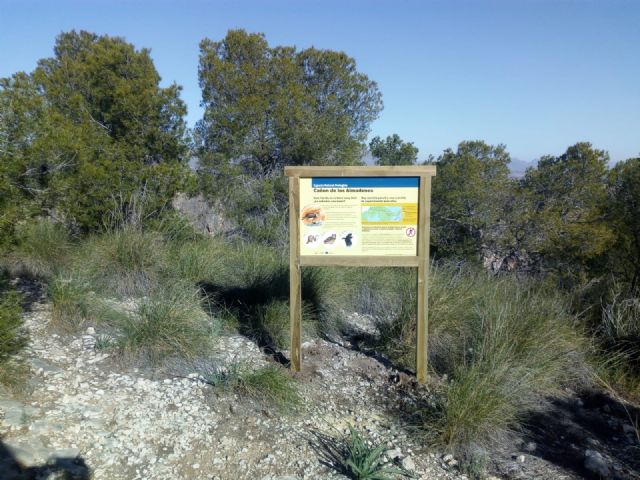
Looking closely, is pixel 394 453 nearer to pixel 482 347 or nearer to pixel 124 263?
pixel 482 347

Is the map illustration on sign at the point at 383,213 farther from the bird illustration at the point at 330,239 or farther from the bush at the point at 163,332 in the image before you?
the bush at the point at 163,332

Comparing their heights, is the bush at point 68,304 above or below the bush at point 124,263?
below

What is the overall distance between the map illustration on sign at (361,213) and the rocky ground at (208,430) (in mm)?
1252

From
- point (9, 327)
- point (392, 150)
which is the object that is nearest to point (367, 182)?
point (9, 327)

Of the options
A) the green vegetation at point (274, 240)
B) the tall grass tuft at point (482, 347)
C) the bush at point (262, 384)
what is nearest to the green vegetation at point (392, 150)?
the green vegetation at point (274, 240)

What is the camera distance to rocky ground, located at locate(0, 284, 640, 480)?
3445 mm

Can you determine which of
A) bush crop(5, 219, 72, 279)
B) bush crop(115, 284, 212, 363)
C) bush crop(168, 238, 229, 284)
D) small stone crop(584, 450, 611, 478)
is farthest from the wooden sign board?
bush crop(5, 219, 72, 279)

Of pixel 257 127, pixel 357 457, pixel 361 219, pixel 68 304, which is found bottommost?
pixel 357 457

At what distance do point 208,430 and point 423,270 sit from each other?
7.26 ft

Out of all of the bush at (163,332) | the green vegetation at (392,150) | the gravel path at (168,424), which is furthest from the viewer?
the green vegetation at (392,150)

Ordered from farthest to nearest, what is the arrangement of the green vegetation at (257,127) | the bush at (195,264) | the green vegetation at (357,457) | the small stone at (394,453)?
the green vegetation at (257,127) → the bush at (195,264) → the small stone at (394,453) → the green vegetation at (357,457)

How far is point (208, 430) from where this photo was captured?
3859 mm

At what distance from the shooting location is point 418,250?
185 inches

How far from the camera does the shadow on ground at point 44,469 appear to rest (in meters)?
3.12
